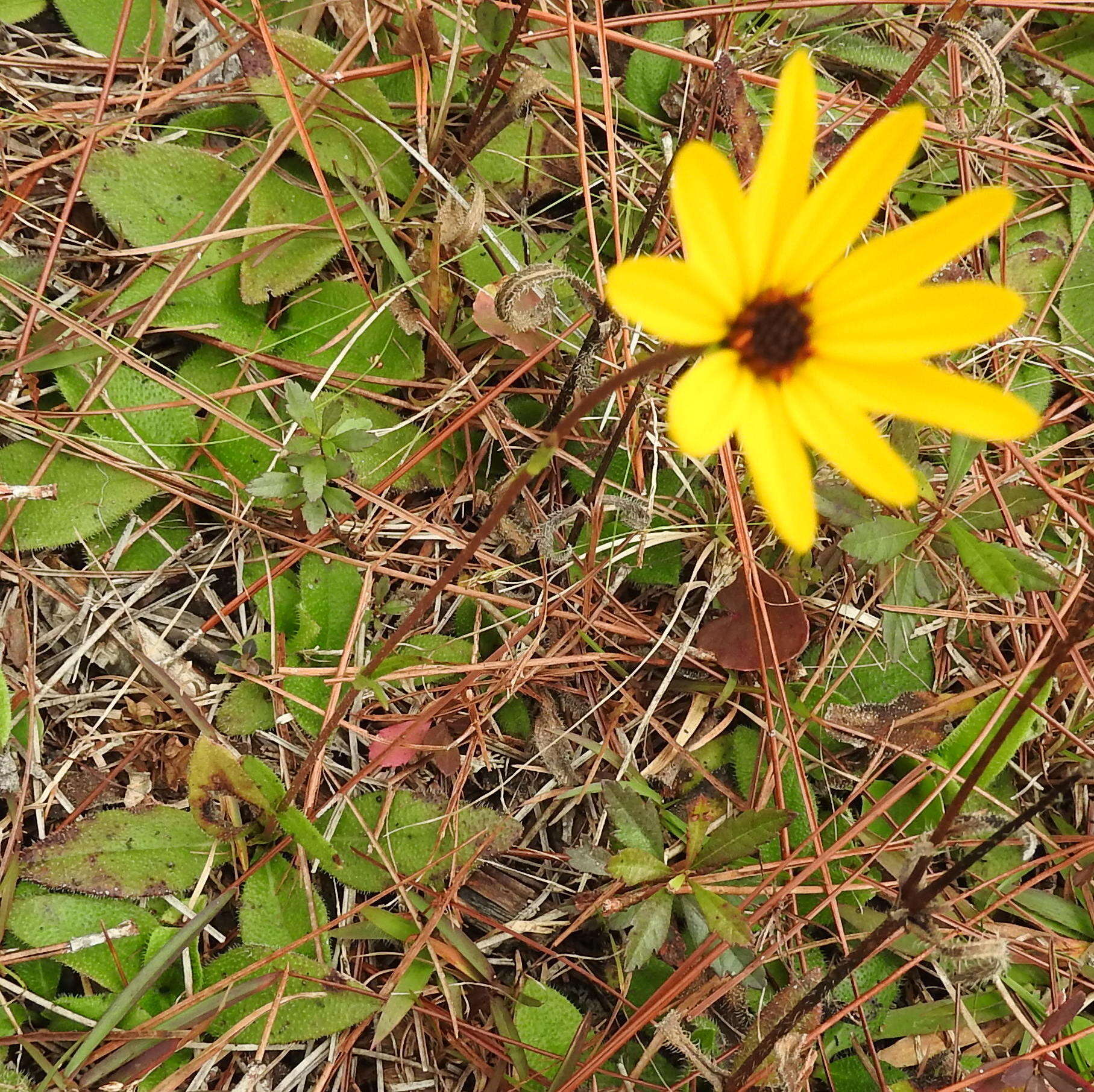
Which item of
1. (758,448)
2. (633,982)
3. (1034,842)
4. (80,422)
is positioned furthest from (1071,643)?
(80,422)

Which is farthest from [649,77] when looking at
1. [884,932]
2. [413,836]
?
[884,932]

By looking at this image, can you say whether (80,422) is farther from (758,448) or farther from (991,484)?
(991,484)

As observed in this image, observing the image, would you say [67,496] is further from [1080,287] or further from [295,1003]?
[1080,287]

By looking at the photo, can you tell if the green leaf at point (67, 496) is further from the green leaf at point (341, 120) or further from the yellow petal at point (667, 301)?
the yellow petal at point (667, 301)

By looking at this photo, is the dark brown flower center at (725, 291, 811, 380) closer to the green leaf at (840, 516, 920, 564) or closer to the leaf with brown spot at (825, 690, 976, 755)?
the green leaf at (840, 516, 920, 564)

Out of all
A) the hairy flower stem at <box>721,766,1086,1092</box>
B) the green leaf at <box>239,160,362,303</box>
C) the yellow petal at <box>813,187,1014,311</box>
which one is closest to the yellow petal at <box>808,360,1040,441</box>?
the yellow petal at <box>813,187,1014,311</box>

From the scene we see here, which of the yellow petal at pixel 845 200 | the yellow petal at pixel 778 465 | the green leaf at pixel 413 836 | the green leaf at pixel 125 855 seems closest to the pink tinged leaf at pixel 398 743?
the green leaf at pixel 413 836
